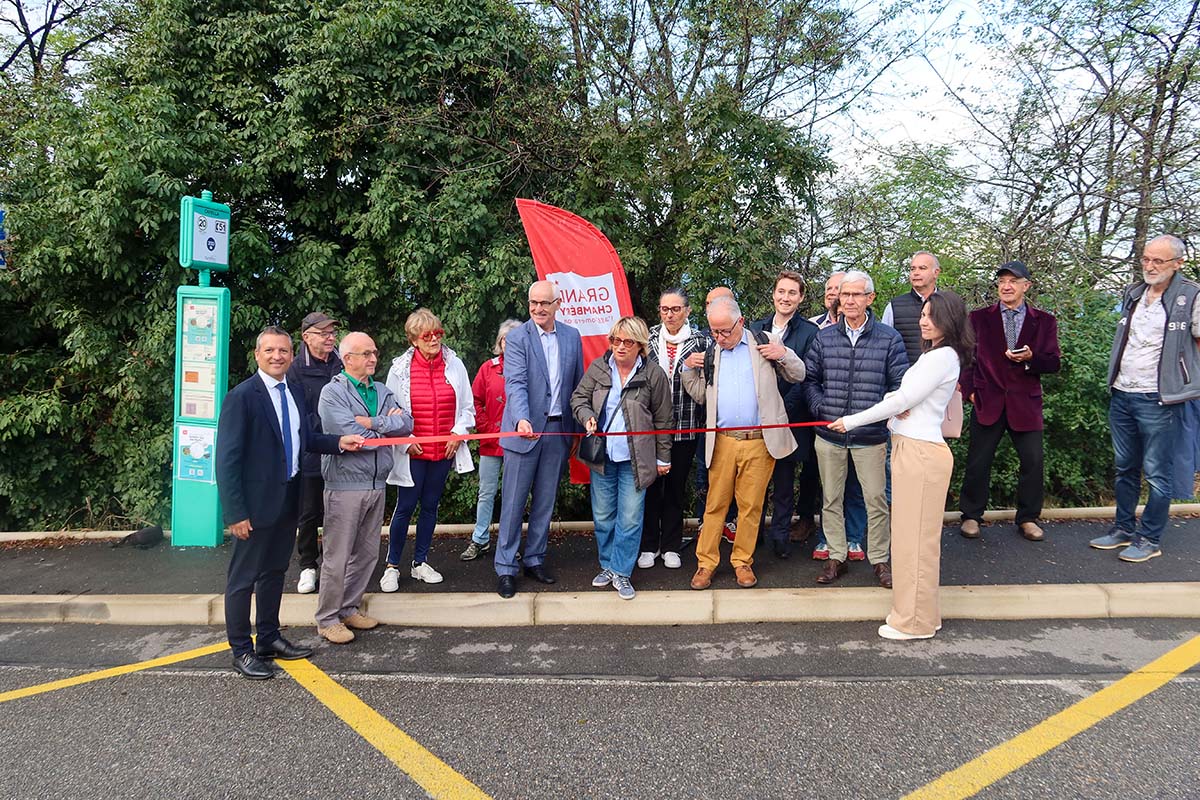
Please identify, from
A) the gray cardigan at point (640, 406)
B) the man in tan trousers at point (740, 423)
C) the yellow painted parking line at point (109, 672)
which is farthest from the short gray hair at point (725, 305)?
the yellow painted parking line at point (109, 672)

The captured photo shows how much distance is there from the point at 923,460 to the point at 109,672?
4971 millimetres

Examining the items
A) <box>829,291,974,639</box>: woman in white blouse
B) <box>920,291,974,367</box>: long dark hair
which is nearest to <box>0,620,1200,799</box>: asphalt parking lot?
<box>829,291,974,639</box>: woman in white blouse

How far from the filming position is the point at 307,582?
16.1ft

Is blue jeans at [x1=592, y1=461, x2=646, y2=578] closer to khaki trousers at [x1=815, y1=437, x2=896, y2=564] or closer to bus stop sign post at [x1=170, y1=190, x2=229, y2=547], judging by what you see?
khaki trousers at [x1=815, y1=437, x2=896, y2=564]

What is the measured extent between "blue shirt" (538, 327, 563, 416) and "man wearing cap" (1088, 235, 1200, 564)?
417cm

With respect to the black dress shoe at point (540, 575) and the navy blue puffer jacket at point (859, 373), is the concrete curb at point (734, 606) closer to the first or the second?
the black dress shoe at point (540, 575)

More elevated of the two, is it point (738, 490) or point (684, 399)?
point (684, 399)

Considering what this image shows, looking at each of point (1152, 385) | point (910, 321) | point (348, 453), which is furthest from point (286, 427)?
point (1152, 385)

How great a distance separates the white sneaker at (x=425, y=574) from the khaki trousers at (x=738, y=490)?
1.96 metres

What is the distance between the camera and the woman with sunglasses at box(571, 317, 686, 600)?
15.0 ft

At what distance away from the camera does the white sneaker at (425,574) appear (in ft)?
16.5

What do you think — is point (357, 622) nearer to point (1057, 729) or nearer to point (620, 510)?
point (620, 510)

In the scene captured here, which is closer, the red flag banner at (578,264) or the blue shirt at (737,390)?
the blue shirt at (737,390)

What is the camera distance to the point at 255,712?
344 cm
